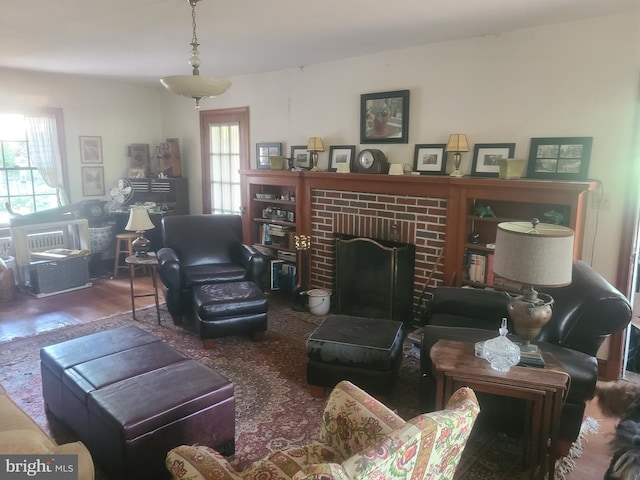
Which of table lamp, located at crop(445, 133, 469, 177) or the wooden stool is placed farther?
the wooden stool

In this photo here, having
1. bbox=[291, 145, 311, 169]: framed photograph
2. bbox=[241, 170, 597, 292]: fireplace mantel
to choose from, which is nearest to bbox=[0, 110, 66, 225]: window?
bbox=[241, 170, 597, 292]: fireplace mantel

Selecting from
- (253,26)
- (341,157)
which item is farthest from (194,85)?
(341,157)

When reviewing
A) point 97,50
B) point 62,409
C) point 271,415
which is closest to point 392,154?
point 271,415

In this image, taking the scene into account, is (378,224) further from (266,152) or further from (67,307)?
(67,307)

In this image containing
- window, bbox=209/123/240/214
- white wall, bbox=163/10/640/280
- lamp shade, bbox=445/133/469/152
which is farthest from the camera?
window, bbox=209/123/240/214

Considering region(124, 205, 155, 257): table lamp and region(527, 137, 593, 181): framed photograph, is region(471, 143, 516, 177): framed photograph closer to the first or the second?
region(527, 137, 593, 181): framed photograph

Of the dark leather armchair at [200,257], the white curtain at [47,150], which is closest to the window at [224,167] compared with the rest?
the dark leather armchair at [200,257]

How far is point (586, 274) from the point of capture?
2615 millimetres

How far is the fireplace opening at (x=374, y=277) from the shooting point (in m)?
3.98

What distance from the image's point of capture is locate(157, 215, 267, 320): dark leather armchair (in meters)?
3.85

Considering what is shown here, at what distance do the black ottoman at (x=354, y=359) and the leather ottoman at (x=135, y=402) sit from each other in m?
0.68

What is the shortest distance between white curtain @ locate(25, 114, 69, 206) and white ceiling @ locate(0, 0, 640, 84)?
0.92m

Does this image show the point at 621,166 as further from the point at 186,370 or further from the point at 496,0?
the point at 186,370

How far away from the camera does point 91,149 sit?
5.75 m
